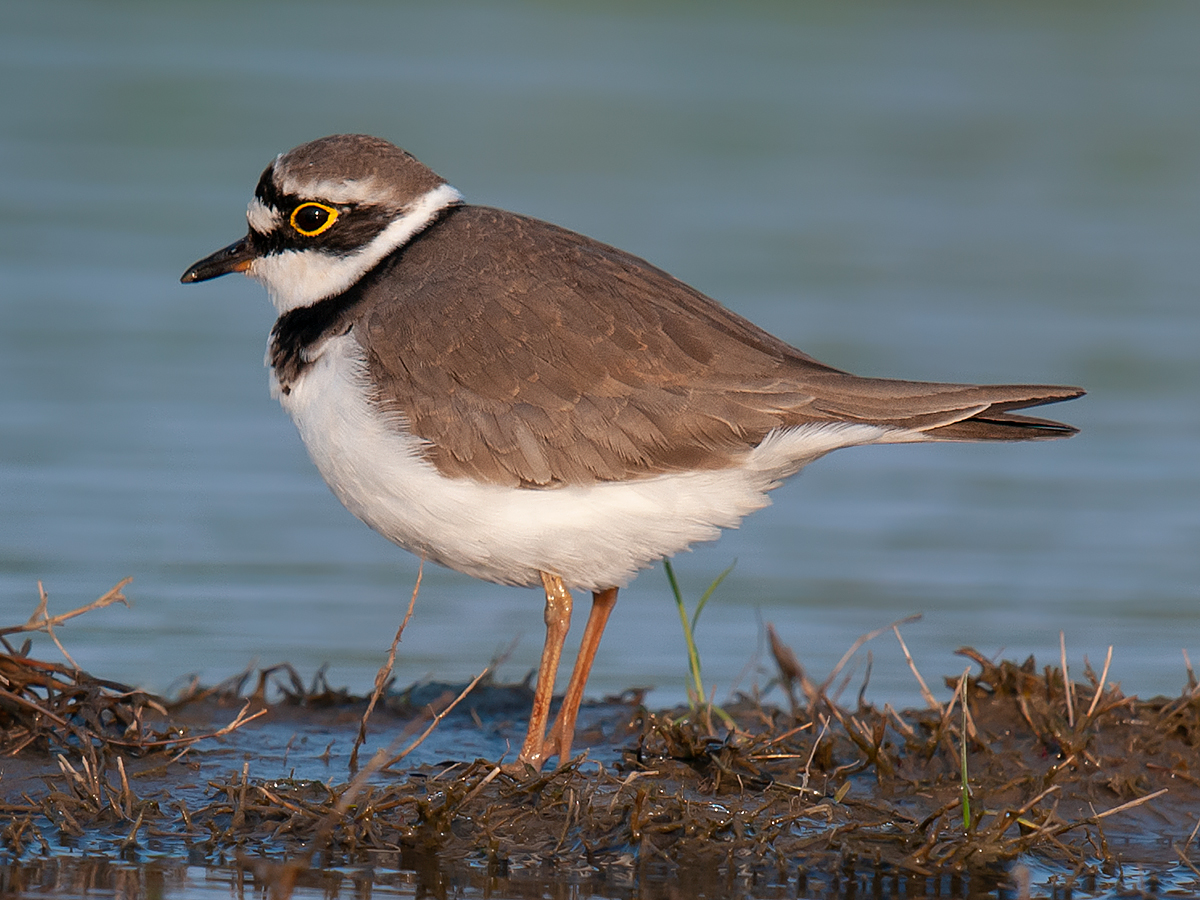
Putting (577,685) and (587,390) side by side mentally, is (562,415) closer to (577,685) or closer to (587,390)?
(587,390)

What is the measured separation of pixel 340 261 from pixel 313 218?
0.22 m

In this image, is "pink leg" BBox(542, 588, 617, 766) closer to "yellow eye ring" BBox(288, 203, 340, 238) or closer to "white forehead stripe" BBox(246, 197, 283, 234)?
"yellow eye ring" BBox(288, 203, 340, 238)

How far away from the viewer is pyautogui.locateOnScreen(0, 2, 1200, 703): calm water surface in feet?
33.7

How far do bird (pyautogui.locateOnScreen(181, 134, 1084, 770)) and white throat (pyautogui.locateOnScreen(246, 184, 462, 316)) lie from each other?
29 centimetres

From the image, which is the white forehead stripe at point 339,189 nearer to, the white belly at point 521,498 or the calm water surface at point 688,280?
the white belly at point 521,498

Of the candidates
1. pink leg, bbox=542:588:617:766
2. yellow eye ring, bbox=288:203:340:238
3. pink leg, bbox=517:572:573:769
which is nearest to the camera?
pink leg, bbox=517:572:573:769

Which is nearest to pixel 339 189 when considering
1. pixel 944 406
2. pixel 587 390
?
pixel 587 390

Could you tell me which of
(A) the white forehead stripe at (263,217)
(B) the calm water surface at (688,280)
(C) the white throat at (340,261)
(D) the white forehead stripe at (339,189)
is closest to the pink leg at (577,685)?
(B) the calm water surface at (688,280)

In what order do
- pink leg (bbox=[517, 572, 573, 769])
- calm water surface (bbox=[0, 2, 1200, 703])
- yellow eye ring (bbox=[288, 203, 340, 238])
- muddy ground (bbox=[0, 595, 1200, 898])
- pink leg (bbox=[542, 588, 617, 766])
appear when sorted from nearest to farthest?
muddy ground (bbox=[0, 595, 1200, 898])
pink leg (bbox=[517, 572, 573, 769])
pink leg (bbox=[542, 588, 617, 766])
yellow eye ring (bbox=[288, 203, 340, 238])
calm water surface (bbox=[0, 2, 1200, 703])

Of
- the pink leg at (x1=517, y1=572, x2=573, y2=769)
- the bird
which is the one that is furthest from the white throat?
the pink leg at (x1=517, y1=572, x2=573, y2=769)

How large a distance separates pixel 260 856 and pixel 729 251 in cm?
1159

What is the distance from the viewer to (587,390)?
22.9ft

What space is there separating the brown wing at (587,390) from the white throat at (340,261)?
436 mm

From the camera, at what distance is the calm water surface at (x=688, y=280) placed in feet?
33.7
